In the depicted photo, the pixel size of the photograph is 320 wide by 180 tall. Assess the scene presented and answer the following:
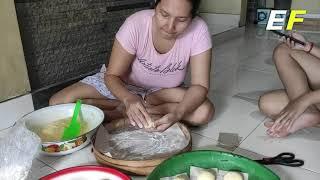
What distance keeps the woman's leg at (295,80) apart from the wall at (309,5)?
2062 millimetres

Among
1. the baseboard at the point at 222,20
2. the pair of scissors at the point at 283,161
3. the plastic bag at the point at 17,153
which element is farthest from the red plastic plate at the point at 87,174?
the baseboard at the point at 222,20

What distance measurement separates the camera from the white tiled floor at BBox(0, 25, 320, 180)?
95cm

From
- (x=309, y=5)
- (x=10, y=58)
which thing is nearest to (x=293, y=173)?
(x=10, y=58)

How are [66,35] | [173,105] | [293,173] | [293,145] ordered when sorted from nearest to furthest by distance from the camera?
[293,173] → [293,145] → [173,105] → [66,35]

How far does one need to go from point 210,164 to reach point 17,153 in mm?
492

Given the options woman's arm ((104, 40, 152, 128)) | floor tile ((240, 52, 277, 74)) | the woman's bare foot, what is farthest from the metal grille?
the woman's bare foot

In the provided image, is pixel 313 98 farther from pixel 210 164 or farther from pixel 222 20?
pixel 222 20

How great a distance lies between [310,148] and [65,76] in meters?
1.03

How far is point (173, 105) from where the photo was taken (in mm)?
1152

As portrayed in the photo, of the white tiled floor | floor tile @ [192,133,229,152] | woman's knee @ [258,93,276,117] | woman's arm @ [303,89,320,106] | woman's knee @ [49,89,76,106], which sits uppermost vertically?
woman's arm @ [303,89,320,106]

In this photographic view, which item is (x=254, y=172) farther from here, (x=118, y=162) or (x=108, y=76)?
(x=108, y=76)

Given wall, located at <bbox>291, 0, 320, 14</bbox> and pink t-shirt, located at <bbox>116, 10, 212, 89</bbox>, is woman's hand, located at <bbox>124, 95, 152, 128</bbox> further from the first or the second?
wall, located at <bbox>291, 0, 320, 14</bbox>

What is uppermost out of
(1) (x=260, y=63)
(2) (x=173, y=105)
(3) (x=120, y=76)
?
(3) (x=120, y=76)

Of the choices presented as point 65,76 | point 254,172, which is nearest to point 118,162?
point 254,172
